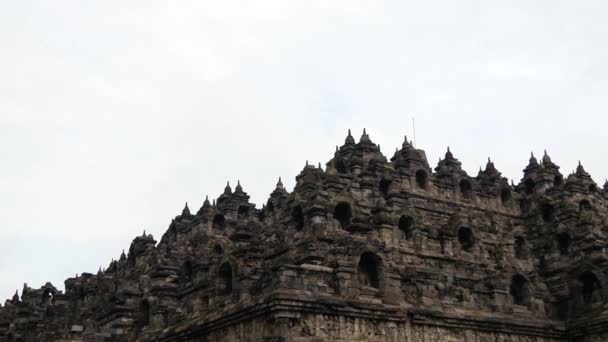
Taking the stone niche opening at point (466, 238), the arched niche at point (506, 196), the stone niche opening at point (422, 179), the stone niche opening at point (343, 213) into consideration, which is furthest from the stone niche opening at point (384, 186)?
the arched niche at point (506, 196)

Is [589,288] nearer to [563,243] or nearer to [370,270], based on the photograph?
[563,243]

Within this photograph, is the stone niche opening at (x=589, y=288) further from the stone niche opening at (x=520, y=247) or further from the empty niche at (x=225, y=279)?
the empty niche at (x=225, y=279)

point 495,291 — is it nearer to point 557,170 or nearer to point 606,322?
point 606,322

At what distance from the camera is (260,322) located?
30.1 m

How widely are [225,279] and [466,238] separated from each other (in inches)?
569

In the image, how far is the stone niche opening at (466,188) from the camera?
4869 centimetres

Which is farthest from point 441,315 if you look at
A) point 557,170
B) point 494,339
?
point 557,170

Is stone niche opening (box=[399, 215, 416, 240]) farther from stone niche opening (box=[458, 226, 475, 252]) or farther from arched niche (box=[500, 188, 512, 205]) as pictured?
arched niche (box=[500, 188, 512, 205])

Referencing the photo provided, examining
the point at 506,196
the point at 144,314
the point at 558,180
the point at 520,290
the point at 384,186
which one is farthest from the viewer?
the point at 558,180

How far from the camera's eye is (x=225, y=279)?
3444 centimetres

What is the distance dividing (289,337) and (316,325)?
4.43 feet

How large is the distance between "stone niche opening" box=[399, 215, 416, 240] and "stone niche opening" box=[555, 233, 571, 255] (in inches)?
426

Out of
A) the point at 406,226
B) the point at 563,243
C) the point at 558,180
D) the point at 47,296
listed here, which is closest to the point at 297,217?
the point at 406,226

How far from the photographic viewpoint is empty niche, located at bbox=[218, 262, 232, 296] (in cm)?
3425
